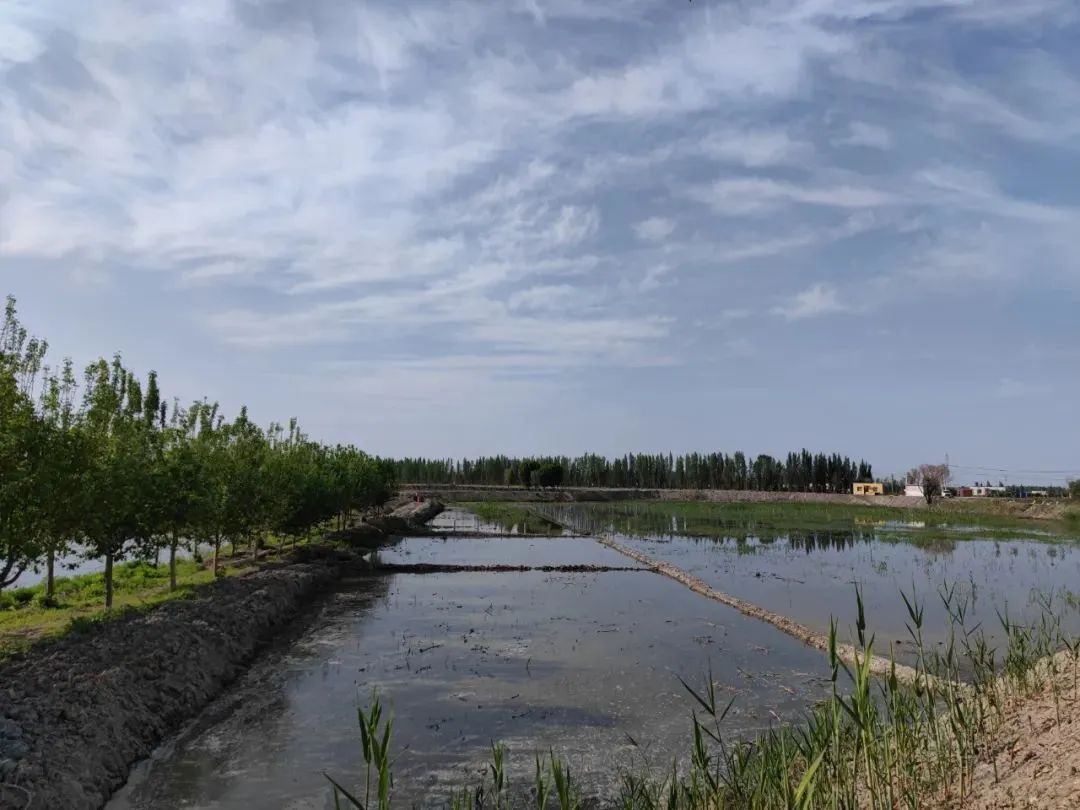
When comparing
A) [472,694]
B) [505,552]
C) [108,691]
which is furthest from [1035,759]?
[505,552]

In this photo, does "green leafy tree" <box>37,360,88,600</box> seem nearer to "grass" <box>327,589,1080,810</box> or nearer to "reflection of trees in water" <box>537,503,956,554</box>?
"grass" <box>327,589,1080,810</box>

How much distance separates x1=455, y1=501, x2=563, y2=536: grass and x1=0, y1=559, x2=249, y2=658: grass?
82.6 ft

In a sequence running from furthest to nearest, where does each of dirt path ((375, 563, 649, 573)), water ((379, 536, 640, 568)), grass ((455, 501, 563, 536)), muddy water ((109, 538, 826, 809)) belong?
grass ((455, 501, 563, 536)) < water ((379, 536, 640, 568)) < dirt path ((375, 563, 649, 573)) < muddy water ((109, 538, 826, 809))

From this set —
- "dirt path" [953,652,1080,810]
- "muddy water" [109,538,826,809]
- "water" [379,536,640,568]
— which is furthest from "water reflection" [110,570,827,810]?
"water" [379,536,640,568]

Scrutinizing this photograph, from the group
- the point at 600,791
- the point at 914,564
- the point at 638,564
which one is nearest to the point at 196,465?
the point at 600,791

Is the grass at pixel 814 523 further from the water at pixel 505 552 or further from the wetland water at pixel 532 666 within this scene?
the wetland water at pixel 532 666

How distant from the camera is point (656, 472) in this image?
124 metres

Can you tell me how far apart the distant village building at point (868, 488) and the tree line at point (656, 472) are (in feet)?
30.3

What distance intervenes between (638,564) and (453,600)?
38.5 feet

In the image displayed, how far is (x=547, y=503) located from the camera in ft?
288

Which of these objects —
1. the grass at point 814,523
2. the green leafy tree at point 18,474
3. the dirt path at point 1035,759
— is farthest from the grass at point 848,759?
the grass at point 814,523

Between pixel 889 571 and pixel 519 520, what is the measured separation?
114 feet

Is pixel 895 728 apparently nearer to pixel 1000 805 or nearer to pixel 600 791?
pixel 1000 805

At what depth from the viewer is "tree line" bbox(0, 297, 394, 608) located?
13883mm
